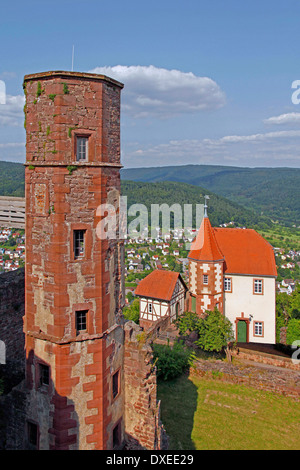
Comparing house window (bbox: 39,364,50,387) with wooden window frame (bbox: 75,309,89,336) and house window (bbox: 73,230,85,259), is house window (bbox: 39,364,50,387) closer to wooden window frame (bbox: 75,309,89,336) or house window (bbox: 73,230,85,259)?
wooden window frame (bbox: 75,309,89,336)

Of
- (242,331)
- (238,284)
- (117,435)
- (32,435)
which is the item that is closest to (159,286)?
(238,284)

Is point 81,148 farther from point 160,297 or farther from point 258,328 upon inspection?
point 258,328

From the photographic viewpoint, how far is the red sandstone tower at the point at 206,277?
26469 millimetres

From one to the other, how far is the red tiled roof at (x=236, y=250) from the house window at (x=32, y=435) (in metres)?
17.4

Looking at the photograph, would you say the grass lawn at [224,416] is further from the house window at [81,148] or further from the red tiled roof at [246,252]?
the house window at [81,148]

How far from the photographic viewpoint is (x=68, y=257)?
10.6 m

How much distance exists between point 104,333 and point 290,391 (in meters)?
12.7

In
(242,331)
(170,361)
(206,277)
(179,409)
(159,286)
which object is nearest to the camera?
(179,409)

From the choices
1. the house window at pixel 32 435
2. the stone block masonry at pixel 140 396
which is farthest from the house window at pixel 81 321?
the house window at pixel 32 435

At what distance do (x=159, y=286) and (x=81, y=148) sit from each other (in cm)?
2152

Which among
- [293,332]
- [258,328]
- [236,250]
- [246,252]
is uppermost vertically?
[236,250]

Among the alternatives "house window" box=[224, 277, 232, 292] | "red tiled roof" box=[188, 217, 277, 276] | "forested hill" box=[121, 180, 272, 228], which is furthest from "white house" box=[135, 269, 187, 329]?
"forested hill" box=[121, 180, 272, 228]

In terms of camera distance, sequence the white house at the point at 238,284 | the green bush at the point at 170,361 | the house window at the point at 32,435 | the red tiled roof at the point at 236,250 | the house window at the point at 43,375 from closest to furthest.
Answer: the house window at the point at 43,375, the house window at the point at 32,435, the green bush at the point at 170,361, the white house at the point at 238,284, the red tiled roof at the point at 236,250
